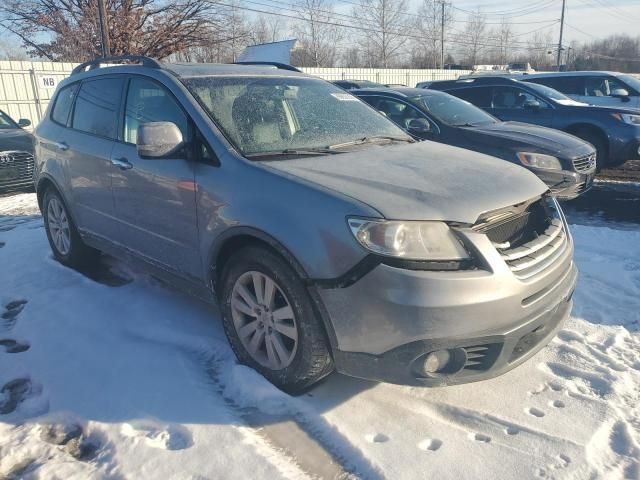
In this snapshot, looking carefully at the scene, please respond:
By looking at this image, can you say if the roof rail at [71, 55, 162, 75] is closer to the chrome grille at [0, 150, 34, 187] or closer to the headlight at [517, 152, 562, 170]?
the chrome grille at [0, 150, 34, 187]

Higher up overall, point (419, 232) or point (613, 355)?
point (419, 232)

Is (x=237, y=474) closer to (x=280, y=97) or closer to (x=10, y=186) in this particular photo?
(x=280, y=97)

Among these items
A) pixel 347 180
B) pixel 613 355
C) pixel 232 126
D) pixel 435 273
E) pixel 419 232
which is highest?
pixel 232 126

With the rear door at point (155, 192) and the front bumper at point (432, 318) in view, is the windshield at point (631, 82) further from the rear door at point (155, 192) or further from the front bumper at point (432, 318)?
the rear door at point (155, 192)

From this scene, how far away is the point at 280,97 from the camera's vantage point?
3691 millimetres

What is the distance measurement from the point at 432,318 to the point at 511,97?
830 centimetres

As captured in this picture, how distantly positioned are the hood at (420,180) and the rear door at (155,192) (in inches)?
26.6

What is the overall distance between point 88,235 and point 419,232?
10.3 ft

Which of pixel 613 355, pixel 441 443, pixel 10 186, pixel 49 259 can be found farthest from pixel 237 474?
pixel 10 186

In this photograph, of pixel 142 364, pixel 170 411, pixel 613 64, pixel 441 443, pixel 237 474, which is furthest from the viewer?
pixel 613 64

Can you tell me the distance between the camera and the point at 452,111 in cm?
725

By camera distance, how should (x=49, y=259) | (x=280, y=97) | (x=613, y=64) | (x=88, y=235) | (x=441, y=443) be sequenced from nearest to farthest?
(x=441, y=443) < (x=280, y=97) < (x=88, y=235) < (x=49, y=259) < (x=613, y=64)

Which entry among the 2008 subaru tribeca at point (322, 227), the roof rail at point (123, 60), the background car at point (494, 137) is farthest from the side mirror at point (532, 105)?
the roof rail at point (123, 60)

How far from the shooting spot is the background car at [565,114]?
900 centimetres
